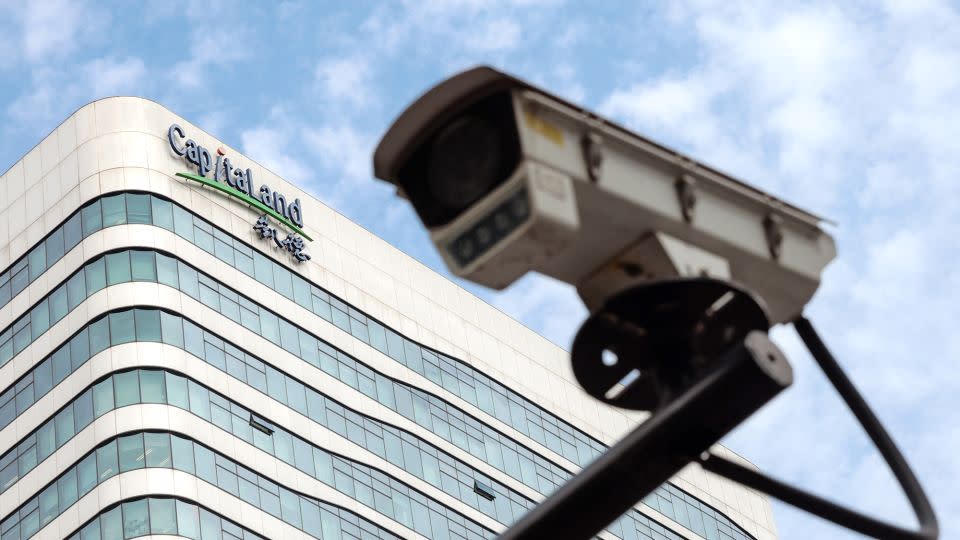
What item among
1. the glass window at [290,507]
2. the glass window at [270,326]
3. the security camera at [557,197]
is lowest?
the security camera at [557,197]

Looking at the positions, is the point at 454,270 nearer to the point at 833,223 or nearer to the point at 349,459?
the point at 833,223

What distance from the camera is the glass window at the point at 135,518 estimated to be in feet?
157

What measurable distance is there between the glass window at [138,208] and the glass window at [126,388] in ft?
17.1

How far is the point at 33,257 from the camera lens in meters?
55.8

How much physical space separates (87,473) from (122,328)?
14.8 feet

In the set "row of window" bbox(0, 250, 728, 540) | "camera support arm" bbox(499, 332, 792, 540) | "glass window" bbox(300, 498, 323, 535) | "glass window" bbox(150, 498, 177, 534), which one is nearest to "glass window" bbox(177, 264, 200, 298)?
"row of window" bbox(0, 250, 728, 540)

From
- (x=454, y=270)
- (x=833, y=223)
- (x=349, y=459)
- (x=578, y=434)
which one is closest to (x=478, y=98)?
(x=454, y=270)

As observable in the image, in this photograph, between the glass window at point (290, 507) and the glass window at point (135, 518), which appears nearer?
the glass window at point (135, 518)

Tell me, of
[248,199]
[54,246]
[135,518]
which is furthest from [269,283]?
[135,518]

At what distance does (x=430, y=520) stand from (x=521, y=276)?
53.5 metres

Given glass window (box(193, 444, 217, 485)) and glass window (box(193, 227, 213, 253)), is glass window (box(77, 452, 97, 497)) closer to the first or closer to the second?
glass window (box(193, 444, 217, 485))

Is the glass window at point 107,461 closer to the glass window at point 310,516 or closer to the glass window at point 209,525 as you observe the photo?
the glass window at point 209,525

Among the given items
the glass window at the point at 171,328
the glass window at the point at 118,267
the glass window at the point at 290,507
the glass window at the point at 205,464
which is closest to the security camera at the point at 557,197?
the glass window at the point at 205,464

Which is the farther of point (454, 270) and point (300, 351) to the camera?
point (300, 351)
